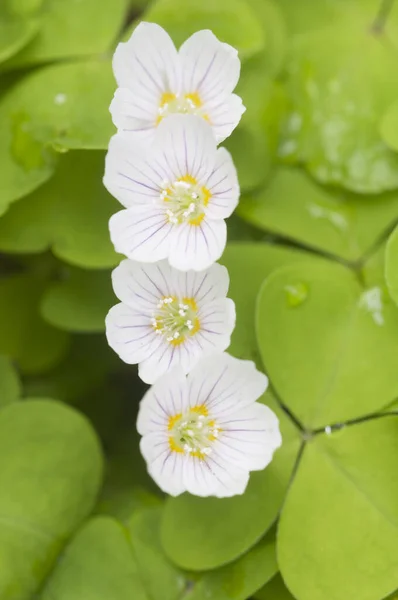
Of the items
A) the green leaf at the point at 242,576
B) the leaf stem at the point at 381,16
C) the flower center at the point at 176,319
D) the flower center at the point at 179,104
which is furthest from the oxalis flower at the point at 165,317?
the leaf stem at the point at 381,16

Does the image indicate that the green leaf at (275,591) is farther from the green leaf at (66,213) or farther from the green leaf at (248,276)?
the green leaf at (66,213)

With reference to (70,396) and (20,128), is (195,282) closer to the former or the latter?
(20,128)

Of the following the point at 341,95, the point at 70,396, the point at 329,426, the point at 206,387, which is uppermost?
the point at 341,95

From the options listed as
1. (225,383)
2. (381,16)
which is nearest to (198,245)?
(225,383)

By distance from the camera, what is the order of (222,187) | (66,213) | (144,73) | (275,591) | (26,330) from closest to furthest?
(222,187) → (144,73) → (275,591) → (66,213) → (26,330)

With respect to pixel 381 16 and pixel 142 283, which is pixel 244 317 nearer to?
pixel 142 283

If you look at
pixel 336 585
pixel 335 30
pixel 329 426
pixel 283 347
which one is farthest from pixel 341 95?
pixel 336 585

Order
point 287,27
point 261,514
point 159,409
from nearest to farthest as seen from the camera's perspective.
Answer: point 159,409 → point 261,514 → point 287,27
